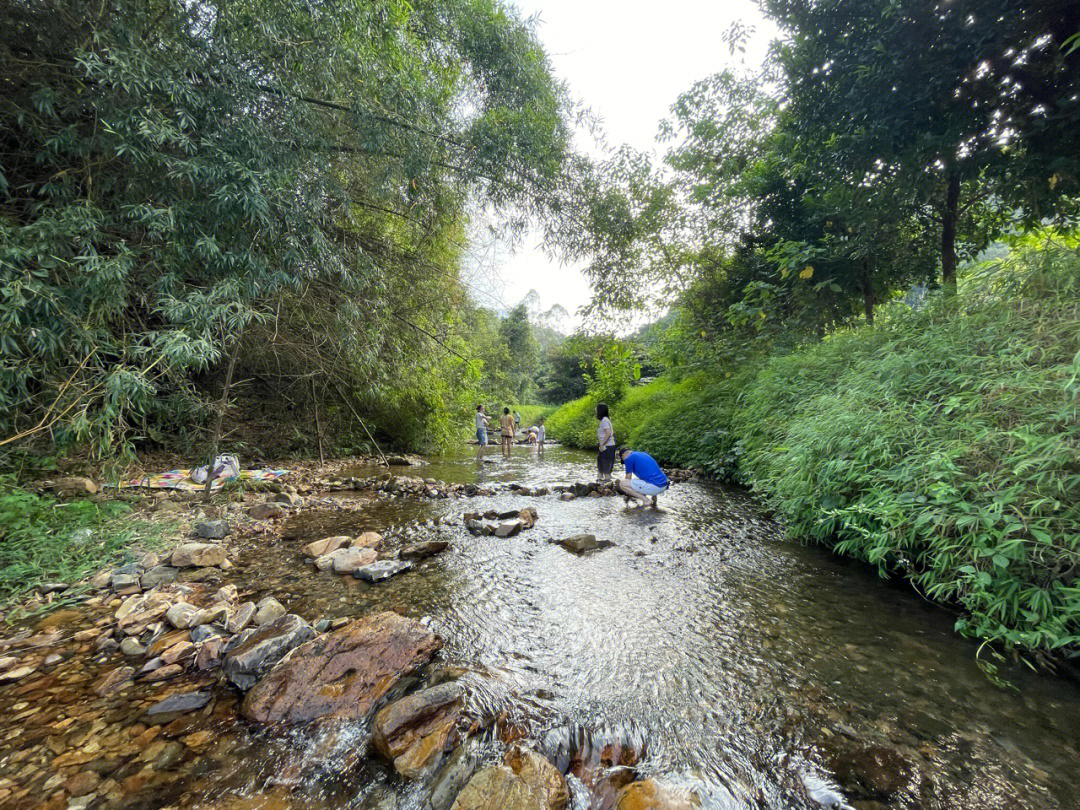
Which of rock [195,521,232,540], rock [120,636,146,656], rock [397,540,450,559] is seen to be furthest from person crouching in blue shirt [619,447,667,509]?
rock [120,636,146,656]

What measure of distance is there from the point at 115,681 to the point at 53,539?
228 cm

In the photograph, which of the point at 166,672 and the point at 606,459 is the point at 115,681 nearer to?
the point at 166,672

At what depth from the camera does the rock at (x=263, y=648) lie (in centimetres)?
246

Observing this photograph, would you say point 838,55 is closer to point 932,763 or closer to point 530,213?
point 530,213

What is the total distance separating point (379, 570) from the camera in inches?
155

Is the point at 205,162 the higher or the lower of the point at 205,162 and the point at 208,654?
the higher

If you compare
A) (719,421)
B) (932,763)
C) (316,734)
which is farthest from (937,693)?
(719,421)

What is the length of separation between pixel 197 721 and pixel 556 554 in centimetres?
330

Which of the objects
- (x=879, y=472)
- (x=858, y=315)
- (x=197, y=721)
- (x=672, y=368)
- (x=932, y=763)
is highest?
(x=858, y=315)

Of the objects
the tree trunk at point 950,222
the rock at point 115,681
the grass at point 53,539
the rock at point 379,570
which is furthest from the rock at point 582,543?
the tree trunk at point 950,222

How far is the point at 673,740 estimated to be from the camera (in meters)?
2.12

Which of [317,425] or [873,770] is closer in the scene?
[873,770]

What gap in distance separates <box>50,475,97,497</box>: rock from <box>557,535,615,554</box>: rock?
5862mm

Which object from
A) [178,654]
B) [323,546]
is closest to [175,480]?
[323,546]
